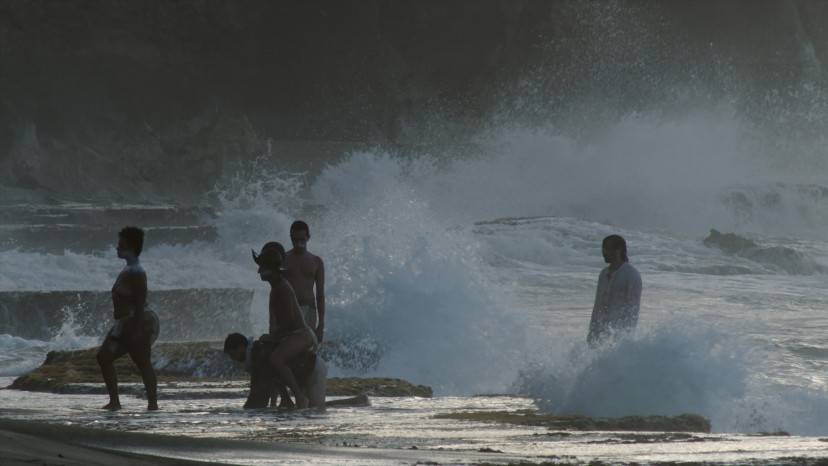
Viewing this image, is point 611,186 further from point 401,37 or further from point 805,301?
point 805,301

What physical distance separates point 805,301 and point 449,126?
37.3 m

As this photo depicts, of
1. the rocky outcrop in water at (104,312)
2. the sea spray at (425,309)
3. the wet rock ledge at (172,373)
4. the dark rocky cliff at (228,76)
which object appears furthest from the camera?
the dark rocky cliff at (228,76)

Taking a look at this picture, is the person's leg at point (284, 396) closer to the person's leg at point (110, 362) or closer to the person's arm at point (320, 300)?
the person's arm at point (320, 300)

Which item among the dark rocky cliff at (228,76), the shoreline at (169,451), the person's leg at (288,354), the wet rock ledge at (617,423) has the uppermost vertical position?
the dark rocky cliff at (228,76)

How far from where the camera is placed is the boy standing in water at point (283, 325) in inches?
293

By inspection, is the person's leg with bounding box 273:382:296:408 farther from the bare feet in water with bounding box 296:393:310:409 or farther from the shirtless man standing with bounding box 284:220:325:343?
the shirtless man standing with bounding box 284:220:325:343

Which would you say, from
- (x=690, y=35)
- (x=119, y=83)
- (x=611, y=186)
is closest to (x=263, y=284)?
(x=611, y=186)

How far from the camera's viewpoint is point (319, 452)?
496cm

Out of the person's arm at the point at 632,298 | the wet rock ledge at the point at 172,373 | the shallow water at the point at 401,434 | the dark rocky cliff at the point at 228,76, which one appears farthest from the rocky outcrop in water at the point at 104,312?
the dark rocky cliff at the point at 228,76

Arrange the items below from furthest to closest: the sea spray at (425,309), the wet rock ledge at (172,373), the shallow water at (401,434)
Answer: the sea spray at (425,309) → the wet rock ledge at (172,373) → the shallow water at (401,434)

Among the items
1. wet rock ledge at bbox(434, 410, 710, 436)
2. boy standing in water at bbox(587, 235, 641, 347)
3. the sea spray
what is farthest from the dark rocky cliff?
wet rock ledge at bbox(434, 410, 710, 436)

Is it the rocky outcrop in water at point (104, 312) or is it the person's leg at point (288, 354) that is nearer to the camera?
the person's leg at point (288, 354)

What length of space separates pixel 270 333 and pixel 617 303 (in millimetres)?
2036

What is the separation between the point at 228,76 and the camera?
174ft
